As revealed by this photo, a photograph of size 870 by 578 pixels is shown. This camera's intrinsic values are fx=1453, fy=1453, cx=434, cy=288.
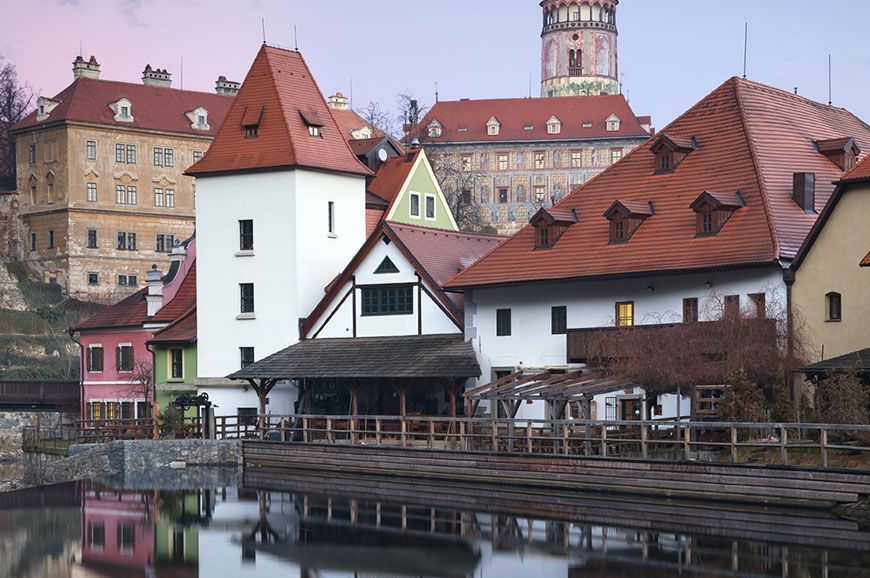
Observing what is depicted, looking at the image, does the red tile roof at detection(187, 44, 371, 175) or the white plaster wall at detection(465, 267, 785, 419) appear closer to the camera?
the white plaster wall at detection(465, 267, 785, 419)

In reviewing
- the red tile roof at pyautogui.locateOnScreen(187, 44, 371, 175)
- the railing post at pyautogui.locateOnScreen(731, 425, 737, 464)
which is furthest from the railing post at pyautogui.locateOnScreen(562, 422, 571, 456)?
the red tile roof at pyautogui.locateOnScreen(187, 44, 371, 175)

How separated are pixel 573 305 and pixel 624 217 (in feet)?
10.5

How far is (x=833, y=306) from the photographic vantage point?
3797cm

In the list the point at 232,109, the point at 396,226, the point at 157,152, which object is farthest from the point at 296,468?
the point at 157,152


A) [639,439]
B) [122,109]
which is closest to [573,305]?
[639,439]

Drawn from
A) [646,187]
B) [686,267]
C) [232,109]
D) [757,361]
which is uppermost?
[232,109]

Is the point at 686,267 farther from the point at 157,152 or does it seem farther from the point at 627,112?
the point at 627,112

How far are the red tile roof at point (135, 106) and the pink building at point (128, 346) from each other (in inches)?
1663

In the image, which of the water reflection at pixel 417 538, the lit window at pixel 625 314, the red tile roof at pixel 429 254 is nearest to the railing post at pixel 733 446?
the water reflection at pixel 417 538

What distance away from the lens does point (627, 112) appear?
13725cm

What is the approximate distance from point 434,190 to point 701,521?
3456 centimetres

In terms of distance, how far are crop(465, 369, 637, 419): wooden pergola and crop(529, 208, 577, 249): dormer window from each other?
4.12 m

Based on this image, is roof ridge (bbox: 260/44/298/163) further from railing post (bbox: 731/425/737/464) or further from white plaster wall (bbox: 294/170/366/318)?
railing post (bbox: 731/425/737/464)

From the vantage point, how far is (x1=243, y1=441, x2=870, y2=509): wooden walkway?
30.4 meters
